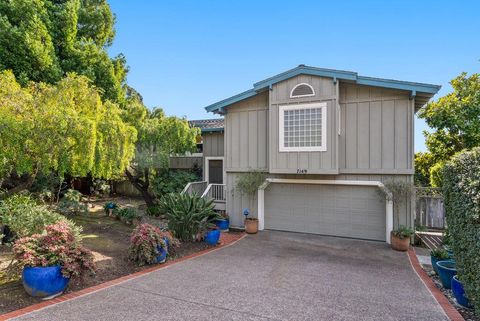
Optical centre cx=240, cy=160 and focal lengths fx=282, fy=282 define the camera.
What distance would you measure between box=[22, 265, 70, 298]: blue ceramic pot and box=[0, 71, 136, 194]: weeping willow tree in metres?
3.00

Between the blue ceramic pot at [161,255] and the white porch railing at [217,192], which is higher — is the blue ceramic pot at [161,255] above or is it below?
below

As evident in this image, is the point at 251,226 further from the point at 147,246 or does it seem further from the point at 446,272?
the point at 446,272

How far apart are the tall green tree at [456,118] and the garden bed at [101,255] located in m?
12.6

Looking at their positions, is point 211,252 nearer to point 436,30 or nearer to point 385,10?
point 385,10

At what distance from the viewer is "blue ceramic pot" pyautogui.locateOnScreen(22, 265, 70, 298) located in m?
5.27

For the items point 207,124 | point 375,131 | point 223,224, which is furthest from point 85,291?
point 207,124

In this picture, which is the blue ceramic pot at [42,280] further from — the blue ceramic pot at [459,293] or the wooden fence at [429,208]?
the wooden fence at [429,208]

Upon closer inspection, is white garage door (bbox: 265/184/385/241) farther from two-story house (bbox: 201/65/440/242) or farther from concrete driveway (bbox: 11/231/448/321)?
concrete driveway (bbox: 11/231/448/321)

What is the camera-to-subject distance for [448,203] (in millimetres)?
5754

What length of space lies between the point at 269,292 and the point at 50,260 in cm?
440

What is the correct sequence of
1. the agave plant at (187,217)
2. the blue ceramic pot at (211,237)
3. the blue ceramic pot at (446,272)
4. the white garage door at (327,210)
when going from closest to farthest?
the blue ceramic pot at (446,272)
the agave plant at (187,217)
the blue ceramic pot at (211,237)
the white garage door at (327,210)

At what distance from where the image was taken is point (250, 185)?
11680 millimetres

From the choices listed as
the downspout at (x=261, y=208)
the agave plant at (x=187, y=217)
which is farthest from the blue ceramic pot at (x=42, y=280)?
the downspout at (x=261, y=208)

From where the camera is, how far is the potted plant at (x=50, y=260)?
17.4 feet
